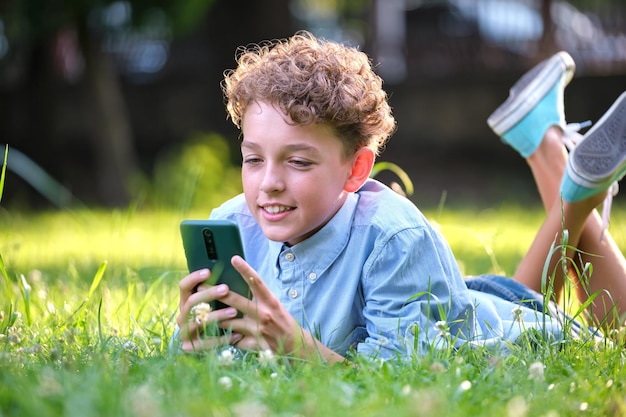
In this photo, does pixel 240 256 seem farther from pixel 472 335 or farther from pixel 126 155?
pixel 126 155

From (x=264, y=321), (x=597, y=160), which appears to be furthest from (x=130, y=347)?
(x=597, y=160)

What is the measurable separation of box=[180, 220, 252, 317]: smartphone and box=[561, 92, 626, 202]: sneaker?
4.73ft

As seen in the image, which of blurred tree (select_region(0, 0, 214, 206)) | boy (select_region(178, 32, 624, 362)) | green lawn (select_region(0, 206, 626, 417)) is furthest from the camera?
blurred tree (select_region(0, 0, 214, 206))

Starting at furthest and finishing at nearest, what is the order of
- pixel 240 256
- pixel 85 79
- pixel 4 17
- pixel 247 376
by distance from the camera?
pixel 85 79
pixel 4 17
pixel 240 256
pixel 247 376

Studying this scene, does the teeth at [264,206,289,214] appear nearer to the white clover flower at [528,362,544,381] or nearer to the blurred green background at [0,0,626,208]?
the white clover flower at [528,362,544,381]

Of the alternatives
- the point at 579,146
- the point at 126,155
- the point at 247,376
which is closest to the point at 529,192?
the point at 126,155

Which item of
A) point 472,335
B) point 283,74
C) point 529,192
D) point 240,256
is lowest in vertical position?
point 529,192

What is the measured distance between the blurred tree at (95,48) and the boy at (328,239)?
6.28 m

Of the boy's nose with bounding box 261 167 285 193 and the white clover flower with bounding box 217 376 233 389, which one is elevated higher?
the boy's nose with bounding box 261 167 285 193

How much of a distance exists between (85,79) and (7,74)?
3718mm

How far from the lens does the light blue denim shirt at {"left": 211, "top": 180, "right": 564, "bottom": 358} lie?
2.64 meters

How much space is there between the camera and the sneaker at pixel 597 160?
→ 3309 mm

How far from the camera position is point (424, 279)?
2676 millimetres

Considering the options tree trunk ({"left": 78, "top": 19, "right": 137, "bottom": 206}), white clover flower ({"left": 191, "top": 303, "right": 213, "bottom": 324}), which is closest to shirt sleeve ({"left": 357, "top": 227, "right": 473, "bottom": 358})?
white clover flower ({"left": 191, "top": 303, "right": 213, "bottom": 324})
